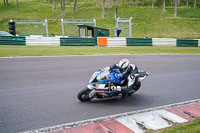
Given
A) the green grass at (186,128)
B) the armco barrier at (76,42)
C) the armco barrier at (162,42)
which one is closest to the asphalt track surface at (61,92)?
the green grass at (186,128)

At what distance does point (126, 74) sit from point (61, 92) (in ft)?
8.03

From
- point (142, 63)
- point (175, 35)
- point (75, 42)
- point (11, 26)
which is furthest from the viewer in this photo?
point (175, 35)

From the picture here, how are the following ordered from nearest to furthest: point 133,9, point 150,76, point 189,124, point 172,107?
point 189,124, point 172,107, point 150,76, point 133,9

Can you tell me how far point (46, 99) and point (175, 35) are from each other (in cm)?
3444

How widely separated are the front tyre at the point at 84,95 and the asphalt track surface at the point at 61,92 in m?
0.19

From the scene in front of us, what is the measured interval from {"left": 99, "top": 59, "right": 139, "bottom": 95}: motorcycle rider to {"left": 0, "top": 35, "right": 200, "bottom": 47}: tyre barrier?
50.0 ft

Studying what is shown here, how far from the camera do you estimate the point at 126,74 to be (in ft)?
25.7

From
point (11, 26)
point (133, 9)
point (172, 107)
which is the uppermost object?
point (133, 9)

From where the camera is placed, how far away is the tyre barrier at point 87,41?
21391 mm

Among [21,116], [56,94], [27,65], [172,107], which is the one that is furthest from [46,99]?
[27,65]

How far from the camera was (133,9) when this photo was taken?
60.1m

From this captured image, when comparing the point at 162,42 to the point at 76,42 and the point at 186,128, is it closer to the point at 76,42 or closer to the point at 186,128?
the point at 76,42

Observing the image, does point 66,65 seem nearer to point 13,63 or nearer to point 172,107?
point 13,63

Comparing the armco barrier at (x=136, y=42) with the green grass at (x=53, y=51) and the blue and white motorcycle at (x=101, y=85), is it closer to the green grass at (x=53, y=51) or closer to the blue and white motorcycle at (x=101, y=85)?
the green grass at (x=53, y=51)
